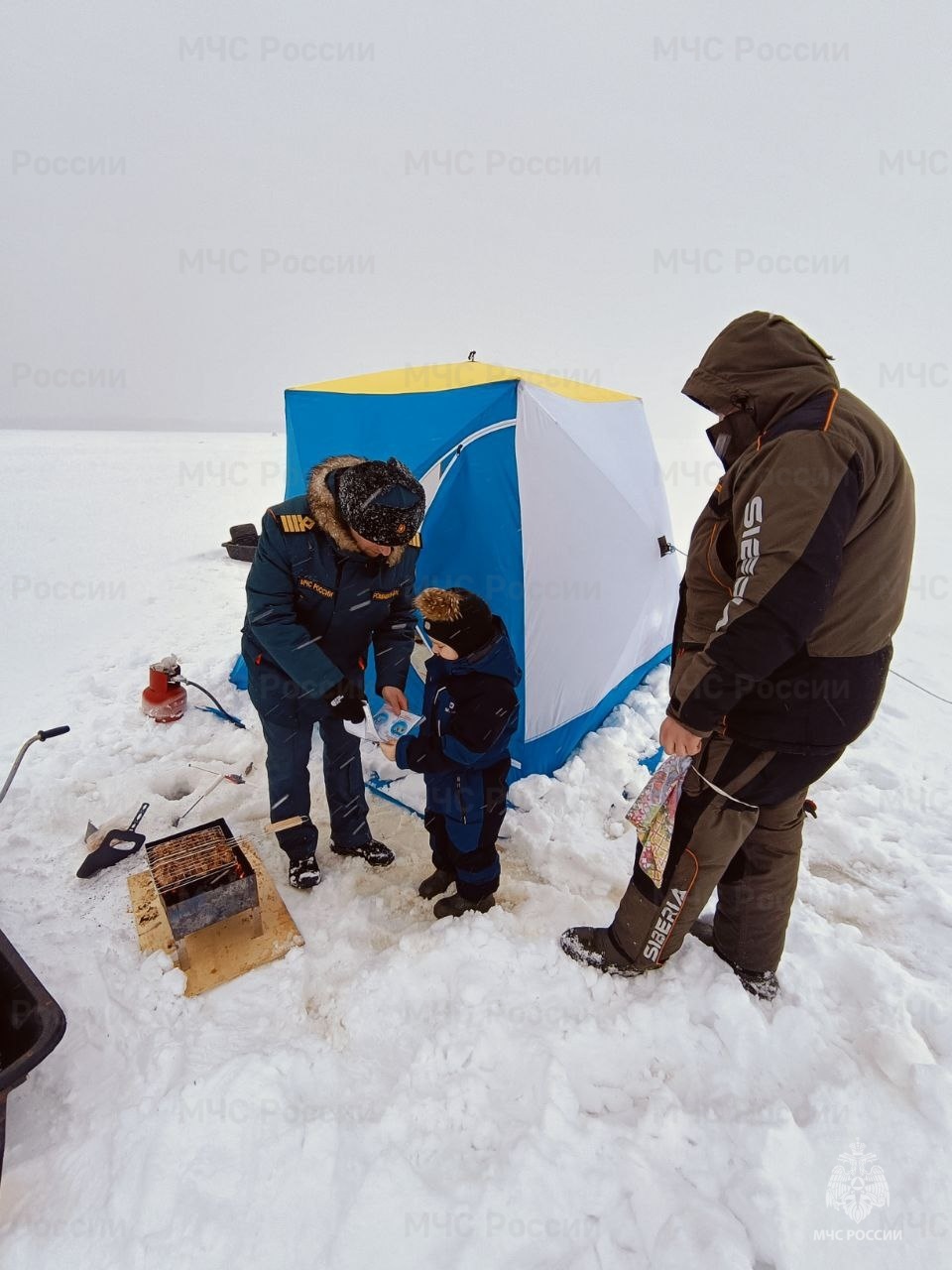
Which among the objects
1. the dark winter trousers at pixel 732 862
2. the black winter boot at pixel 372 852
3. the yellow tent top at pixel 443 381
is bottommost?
the black winter boot at pixel 372 852

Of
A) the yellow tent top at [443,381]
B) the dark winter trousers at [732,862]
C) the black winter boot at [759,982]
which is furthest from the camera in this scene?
the yellow tent top at [443,381]

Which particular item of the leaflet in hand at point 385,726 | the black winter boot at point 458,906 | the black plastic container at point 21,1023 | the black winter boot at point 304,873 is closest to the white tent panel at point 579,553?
the leaflet in hand at point 385,726

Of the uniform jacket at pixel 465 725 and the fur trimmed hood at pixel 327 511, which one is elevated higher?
the fur trimmed hood at pixel 327 511

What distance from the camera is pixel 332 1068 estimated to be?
1875 mm

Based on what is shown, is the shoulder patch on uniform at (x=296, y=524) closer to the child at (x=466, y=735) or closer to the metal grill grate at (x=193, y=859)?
the child at (x=466, y=735)

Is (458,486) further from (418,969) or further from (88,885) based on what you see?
(88,885)

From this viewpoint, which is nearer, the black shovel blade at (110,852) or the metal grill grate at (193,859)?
the metal grill grate at (193,859)

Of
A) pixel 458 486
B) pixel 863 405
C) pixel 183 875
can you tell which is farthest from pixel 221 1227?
pixel 458 486

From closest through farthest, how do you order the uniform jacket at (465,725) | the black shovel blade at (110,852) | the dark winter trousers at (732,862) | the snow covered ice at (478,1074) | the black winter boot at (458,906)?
the snow covered ice at (478,1074), the dark winter trousers at (732,862), the uniform jacket at (465,725), the black winter boot at (458,906), the black shovel blade at (110,852)

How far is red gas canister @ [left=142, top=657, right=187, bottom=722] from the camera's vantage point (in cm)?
375

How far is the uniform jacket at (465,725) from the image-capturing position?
2.14 metres

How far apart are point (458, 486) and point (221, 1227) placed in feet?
9.20

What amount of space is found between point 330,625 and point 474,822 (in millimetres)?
945

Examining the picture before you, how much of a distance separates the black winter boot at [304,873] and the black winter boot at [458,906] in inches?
21.8
